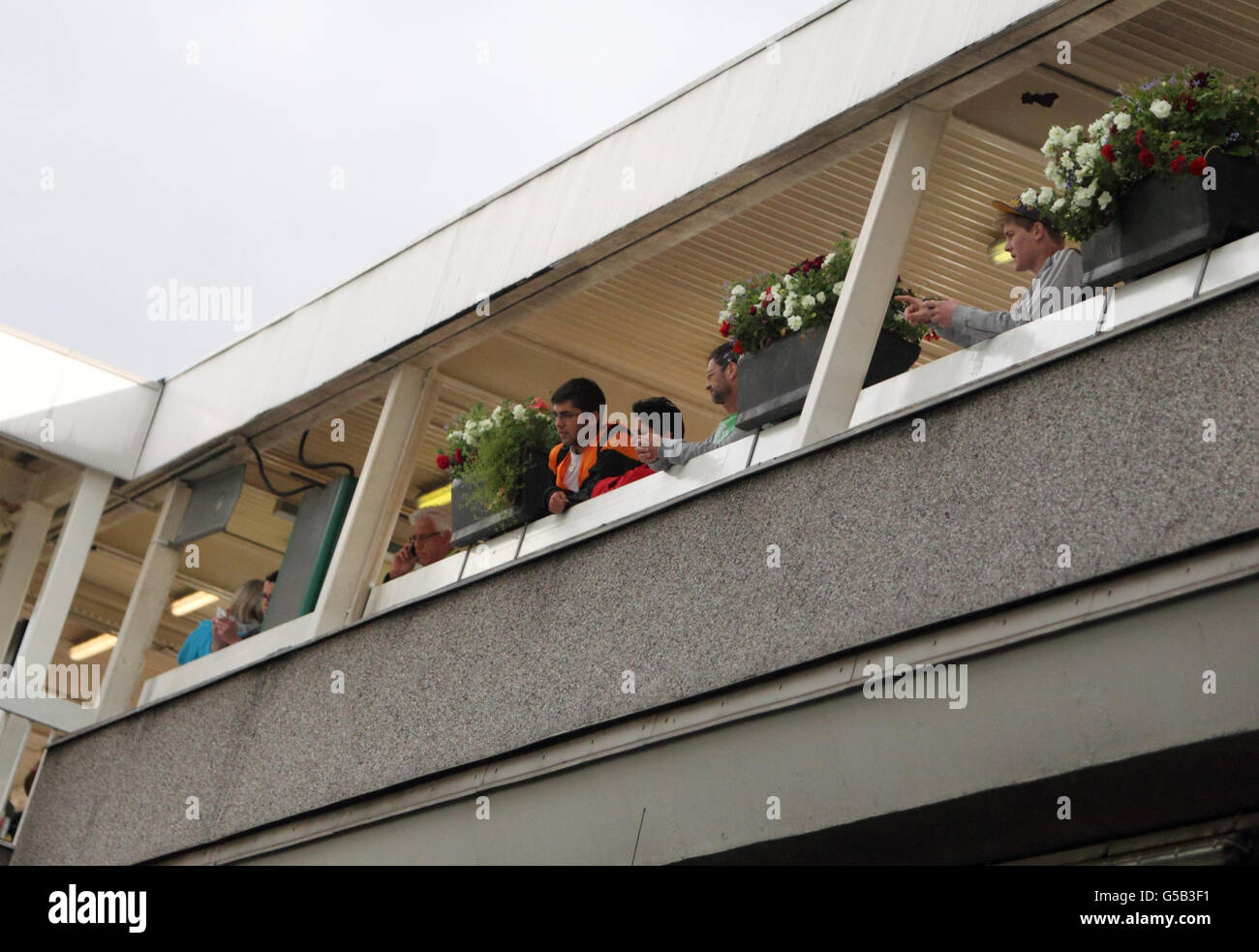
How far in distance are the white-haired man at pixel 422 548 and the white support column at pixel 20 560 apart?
Answer: 124 inches

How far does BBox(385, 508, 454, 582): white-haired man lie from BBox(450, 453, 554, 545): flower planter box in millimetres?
630

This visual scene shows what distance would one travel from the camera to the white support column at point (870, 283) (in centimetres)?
630

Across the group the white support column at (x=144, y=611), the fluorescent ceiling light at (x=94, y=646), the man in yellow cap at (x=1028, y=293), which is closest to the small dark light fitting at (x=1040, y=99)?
the man in yellow cap at (x=1028, y=293)

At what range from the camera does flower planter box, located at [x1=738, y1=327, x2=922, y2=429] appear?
654cm

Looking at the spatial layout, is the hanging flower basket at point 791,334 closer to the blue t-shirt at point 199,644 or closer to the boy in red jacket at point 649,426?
the boy in red jacket at point 649,426

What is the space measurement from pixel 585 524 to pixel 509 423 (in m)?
0.83

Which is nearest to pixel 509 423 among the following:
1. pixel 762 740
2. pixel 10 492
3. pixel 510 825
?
pixel 510 825

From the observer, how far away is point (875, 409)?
20.7 feet

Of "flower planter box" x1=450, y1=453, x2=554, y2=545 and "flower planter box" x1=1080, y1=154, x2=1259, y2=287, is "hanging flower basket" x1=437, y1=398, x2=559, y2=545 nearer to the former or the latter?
"flower planter box" x1=450, y1=453, x2=554, y2=545

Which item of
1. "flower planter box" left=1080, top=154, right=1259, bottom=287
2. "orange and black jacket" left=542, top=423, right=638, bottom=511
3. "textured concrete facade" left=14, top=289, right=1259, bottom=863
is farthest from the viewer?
"orange and black jacket" left=542, top=423, right=638, bottom=511

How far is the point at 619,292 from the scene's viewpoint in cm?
859

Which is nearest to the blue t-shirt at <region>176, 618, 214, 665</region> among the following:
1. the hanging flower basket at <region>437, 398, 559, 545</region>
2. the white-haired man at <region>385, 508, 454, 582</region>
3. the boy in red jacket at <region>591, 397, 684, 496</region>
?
the white-haired man at <region>385, 508, 454, 582</region>
